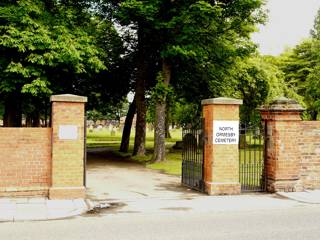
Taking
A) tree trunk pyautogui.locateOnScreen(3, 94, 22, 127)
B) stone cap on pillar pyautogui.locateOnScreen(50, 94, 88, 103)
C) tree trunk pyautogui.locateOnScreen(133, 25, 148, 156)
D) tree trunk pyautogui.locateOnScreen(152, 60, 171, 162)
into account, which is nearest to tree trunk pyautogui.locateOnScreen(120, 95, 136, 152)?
tree trunk pyautogui.locateOnScreen(133, 25, 148, 156)

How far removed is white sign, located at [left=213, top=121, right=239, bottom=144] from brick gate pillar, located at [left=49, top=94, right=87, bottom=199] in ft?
11.9

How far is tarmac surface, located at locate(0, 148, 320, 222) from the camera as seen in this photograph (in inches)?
412

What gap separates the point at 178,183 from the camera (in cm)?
1619

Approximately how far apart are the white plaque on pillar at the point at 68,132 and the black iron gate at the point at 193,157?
3.70 metres

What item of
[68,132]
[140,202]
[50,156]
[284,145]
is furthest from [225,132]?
[50,156]

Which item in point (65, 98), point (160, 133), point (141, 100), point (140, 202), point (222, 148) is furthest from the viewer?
point (141, 100)

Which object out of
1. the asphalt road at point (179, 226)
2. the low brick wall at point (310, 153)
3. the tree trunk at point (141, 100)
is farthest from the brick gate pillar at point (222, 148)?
the tree trunk at point (141, 100)

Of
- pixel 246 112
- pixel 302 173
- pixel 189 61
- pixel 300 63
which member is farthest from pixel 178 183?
pixel 300 63

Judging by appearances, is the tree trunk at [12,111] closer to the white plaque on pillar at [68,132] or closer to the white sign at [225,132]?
the white plaque on pillar at [68,132]

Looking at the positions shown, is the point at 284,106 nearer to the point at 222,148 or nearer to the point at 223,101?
the point at 223,101

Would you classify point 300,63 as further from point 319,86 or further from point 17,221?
→ point 17,221

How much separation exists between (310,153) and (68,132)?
22.5 ft

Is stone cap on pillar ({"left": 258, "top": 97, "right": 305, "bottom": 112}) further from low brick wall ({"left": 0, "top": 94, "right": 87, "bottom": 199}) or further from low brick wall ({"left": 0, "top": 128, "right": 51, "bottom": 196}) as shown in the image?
low brick wall ({"left": 0, "top": 128, "right": 51, "bottom": 196})

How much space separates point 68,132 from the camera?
1220 centimetres
